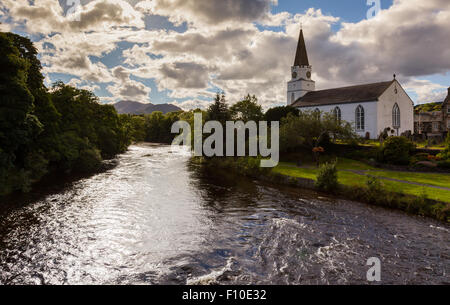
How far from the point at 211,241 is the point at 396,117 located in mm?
51616

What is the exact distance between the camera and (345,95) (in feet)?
186

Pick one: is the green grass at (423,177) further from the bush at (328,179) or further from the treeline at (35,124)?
the treeline at (35,124)

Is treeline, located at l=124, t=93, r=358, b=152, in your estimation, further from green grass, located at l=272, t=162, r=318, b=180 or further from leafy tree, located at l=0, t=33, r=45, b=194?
leafy tree, located at l=0, t=33, r=45, b=194

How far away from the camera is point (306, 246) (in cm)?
1251

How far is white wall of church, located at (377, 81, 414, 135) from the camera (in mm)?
50353

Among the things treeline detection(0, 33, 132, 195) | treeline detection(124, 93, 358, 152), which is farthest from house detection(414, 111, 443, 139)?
treeline detection(0, 33, 132, 195)

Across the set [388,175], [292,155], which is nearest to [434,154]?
[388,175]

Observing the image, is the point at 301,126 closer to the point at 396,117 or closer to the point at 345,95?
the point at 345,95

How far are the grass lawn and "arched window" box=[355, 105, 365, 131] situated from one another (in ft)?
69.9

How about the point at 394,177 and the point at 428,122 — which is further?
the point at 428,122

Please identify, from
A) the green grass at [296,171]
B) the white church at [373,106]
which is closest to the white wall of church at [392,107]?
the white church at [373,106]

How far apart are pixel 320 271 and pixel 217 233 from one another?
538 cm

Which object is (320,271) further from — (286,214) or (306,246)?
(286,214)

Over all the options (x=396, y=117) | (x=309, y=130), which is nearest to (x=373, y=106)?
(x=396, y=117)
